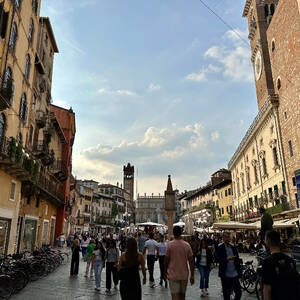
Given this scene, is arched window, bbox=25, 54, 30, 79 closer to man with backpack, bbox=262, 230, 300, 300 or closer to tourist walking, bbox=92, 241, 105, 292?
tourist walking, bbox=92, 241, 105, 292

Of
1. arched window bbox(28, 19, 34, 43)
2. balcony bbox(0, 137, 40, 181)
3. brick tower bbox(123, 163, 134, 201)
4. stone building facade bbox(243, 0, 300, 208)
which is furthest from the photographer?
brick tower bbox(123, 163, 134, 201)

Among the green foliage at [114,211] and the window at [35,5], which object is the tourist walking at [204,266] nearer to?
the window at [35,5]

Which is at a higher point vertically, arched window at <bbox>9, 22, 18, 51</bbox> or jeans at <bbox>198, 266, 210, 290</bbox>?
arched window at <bbox>9, 22, 18, 51</bbox>

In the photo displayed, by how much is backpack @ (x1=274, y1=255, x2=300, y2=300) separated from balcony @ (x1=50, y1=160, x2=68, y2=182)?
28.5 metres

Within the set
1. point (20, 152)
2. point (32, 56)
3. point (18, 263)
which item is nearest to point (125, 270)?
point (18, 263)

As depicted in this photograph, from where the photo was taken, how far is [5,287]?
8289 millimetres

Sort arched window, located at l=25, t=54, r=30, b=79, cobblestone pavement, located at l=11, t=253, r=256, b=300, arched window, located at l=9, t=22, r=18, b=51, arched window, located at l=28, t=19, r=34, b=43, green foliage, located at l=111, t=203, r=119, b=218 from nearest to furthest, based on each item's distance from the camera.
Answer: cobblestone pavement, located at l=11, t=253, r=256, b=300, arched window, located at l=9, t=22, r=18, b=51, arched window, located at l=25, t=54, r=30, b=79, arched window, located at l=28, t=19, r=34, b=43, green foliage, located at l=111, t=203, r=119, b=218

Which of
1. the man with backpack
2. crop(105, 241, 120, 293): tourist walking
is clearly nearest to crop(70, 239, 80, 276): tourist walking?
crop(105, 241, 120, 293): tourist walking

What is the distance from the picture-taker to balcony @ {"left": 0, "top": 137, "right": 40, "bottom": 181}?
15344 millimetres

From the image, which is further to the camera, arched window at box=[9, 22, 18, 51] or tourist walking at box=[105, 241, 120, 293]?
arched window at box=[9, 22, 18, 51]

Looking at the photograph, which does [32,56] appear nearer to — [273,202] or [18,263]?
[18,263]

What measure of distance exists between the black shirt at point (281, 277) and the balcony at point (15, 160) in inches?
553

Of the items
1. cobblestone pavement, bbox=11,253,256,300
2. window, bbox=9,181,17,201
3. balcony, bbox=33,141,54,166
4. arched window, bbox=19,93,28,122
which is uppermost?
arched window, bbox=19,93,28,122

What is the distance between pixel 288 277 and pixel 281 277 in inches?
3.2
